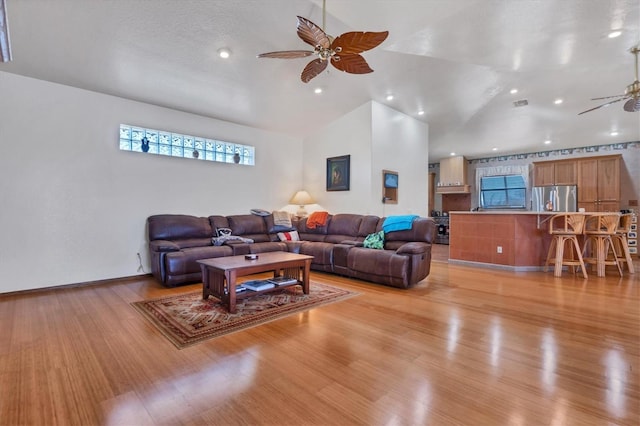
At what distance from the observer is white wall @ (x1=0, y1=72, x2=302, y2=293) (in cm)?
359

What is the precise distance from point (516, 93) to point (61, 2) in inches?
248

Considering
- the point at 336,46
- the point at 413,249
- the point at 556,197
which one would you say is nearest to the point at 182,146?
the point at 336,46

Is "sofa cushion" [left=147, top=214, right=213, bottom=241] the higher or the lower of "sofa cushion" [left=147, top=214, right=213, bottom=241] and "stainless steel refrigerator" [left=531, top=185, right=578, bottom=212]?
the lower

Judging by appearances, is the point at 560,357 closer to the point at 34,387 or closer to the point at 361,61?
the point at 361,61

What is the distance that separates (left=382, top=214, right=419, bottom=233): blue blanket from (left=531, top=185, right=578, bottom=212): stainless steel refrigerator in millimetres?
4826

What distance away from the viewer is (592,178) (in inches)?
286

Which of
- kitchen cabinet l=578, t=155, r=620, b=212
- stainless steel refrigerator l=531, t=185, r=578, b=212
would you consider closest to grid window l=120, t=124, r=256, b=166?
stainless steel refrigerator l=531, t=185, r=578, b=212

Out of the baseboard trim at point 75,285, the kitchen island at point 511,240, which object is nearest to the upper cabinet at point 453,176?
the kitchen island at point 511,240

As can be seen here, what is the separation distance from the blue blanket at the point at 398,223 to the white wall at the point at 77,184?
10.5 ft

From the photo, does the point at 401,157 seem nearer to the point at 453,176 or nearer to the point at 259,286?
the point at 453,176

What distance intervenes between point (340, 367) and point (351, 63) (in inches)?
110

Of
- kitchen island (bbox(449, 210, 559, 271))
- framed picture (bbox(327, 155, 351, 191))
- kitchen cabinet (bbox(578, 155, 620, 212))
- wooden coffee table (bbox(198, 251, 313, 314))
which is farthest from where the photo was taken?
kitchen cabinet (bbox(578, 155, 620, 212))

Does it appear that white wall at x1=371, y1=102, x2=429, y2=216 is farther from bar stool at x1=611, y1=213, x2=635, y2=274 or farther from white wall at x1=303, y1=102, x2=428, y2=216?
bar stool at x1=611, y1=213, x2=635, y2=274

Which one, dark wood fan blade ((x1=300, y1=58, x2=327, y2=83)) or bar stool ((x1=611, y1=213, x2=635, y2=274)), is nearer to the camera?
dark wood fan blade ((x1=300, y1=58, x2=327, y2=83))
